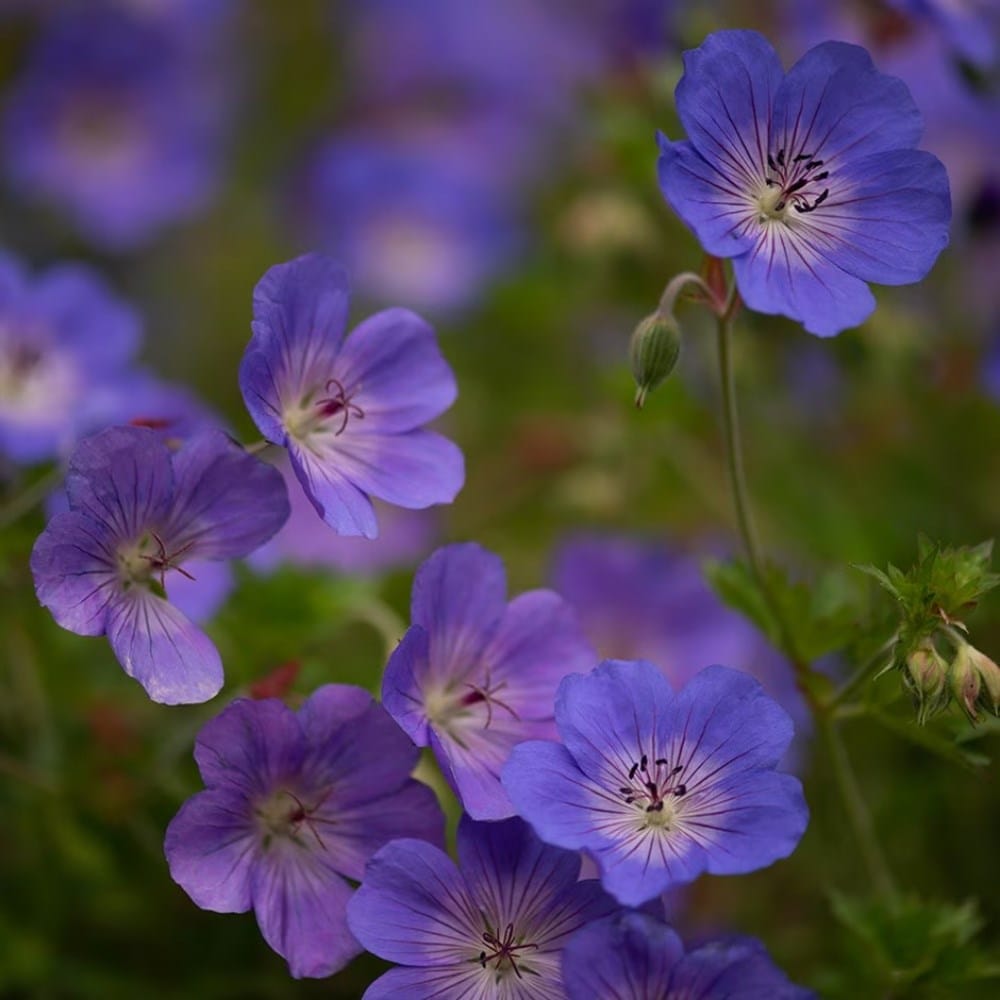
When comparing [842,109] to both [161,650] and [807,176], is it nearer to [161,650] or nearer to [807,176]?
[807,176]

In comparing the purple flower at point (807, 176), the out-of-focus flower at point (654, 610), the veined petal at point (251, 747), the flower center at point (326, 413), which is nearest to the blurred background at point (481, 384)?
the out-of-focus flower at point (654, 610)

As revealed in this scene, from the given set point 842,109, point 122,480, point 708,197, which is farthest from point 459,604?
point 842,109

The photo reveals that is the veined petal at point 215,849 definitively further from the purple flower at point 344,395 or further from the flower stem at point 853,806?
the flower stem at point 853,806

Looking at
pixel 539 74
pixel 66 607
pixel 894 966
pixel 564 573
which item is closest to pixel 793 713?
pixel 564 573

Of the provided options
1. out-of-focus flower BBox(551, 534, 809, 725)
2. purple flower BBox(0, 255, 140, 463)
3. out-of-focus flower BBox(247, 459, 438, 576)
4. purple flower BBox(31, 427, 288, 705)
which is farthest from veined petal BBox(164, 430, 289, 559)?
out-of-focus flower BBox(247, 459, 438, 576)

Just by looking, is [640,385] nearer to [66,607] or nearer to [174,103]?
[66,607]
